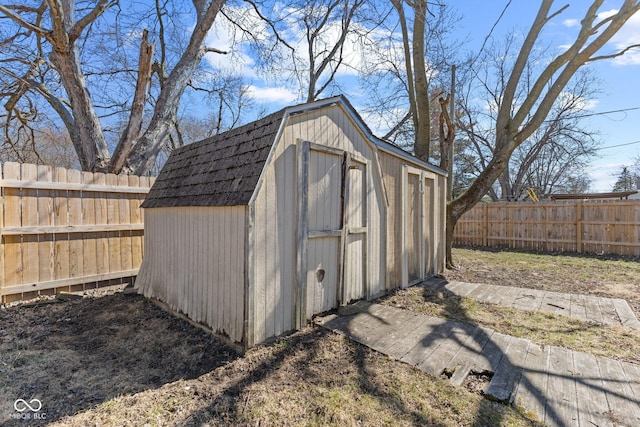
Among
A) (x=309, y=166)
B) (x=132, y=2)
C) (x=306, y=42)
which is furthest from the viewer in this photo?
(x=306, y=42)

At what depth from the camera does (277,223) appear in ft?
10.8

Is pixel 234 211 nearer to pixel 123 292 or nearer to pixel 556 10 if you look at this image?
pixel 123 292

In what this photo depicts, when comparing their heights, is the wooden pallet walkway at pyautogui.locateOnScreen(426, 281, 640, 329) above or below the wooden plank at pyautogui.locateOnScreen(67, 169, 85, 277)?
below

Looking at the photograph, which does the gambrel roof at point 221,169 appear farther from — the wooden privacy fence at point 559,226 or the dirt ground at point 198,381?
the wooden privacy fence at point 559,226

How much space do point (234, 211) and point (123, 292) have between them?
143 inches

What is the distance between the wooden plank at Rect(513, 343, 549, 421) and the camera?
7.42 ft

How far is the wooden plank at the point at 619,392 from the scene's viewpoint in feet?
7.02

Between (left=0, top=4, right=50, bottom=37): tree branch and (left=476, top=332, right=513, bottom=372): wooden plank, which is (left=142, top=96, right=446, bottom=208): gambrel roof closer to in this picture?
(left=476, top=332, right=513, bottom=372): wooden plank

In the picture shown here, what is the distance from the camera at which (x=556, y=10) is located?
6.38 m

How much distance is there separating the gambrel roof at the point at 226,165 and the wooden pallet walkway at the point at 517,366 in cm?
194

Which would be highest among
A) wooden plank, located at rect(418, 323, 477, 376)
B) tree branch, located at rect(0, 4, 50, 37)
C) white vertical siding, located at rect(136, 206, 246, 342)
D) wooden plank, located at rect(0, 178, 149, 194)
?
tree branch, located at rect(0, 4, 50, 37)

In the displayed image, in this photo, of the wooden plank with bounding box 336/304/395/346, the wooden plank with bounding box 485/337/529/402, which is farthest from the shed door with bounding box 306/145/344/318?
the wooden plank with bounding box 485/337/529/402

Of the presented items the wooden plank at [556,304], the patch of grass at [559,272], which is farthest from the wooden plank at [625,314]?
the wooden plank at [556,304]

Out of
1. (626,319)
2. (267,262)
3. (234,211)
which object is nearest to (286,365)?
(267,262)
